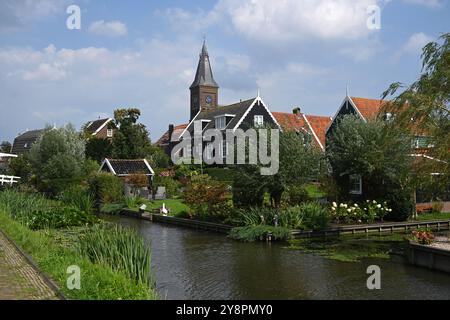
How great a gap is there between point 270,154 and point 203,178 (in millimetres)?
5974

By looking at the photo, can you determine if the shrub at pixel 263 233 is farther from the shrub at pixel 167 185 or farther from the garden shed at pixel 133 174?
the shrub at pixel 167 185

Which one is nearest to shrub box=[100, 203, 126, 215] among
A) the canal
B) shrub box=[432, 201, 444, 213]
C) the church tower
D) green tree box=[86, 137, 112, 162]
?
the canal

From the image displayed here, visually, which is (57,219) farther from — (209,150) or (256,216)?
(209,150)

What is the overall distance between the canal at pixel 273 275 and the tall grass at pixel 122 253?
123cm

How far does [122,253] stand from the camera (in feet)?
35.3

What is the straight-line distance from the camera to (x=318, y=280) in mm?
12828

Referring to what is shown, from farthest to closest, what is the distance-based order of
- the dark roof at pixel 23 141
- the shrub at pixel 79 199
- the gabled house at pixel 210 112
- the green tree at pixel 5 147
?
the green tree at pixel 5 147, the dark roof at pixel 23 141, the gabled house at pixel 210 112, the shrub at pixel 79 199

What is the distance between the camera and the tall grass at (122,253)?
33.9 feet

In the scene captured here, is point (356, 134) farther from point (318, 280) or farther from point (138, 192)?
point (138, 192)

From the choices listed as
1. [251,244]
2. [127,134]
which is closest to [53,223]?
[251,244]

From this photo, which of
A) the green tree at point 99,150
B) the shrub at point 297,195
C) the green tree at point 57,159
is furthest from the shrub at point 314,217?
the green tree at point 99,150

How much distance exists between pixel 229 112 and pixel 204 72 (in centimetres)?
2781

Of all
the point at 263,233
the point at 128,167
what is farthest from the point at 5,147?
the point at 263,233

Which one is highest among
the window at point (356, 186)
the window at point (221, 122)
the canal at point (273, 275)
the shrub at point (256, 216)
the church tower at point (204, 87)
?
Result: the church tower at point (204, 87)
